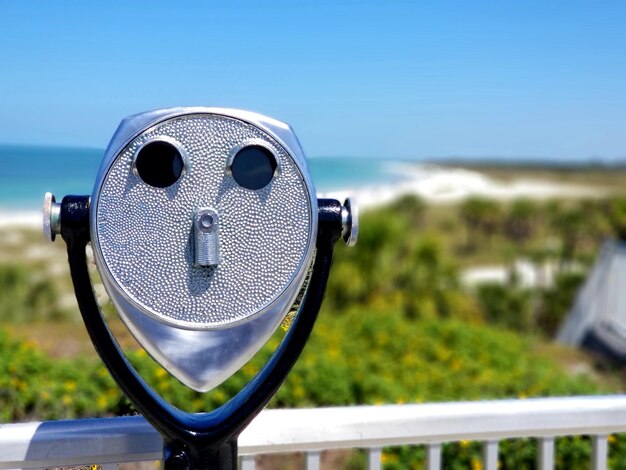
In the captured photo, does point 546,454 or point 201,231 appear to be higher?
point 201,231

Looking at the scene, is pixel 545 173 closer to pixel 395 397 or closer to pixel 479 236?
pixel 479 236

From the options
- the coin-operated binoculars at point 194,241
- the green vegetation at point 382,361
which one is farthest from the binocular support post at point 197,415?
the green vegetation at point 382,361

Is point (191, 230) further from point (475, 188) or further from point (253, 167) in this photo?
point (475, 188)

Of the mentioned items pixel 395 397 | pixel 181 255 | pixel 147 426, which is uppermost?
pixel 181 255

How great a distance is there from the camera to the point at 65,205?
3.29 ft

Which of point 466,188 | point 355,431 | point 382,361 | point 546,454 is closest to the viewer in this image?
point 355,431

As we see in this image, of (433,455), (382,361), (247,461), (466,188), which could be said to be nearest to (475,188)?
(466,188)

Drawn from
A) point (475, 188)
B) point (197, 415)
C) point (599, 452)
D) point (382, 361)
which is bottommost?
point (475, 188)

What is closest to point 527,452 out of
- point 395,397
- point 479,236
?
point 395,397

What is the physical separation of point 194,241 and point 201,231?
0.02m

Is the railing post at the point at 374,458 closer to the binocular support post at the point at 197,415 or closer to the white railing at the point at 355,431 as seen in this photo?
the white railing at the point at 355,431

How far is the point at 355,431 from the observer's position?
51.1 inches

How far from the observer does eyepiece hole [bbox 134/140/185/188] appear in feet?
3.26

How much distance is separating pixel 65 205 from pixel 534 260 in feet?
73.6
